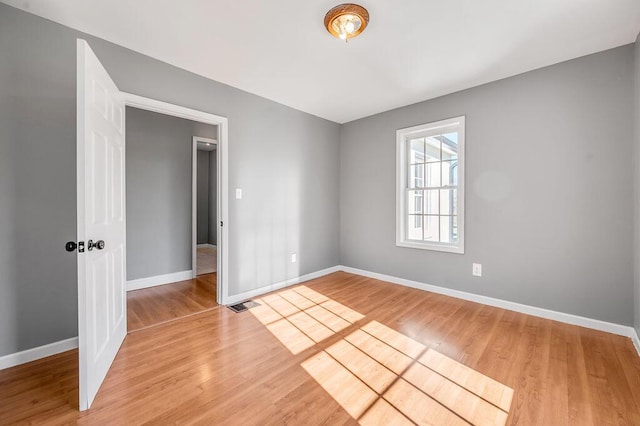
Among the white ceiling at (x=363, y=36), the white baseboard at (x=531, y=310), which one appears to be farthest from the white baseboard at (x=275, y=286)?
the white ceiling at (x=363, y=36)

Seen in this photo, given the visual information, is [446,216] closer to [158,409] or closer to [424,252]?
[424,252]

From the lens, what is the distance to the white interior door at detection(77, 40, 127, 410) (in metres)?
1.50

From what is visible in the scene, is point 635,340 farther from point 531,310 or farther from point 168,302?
point 168,302

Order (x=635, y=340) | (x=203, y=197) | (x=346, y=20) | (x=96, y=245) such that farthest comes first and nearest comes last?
(x=203, y=197), (x=635, y=340), (x=346, y=20), (x=96, y=245)

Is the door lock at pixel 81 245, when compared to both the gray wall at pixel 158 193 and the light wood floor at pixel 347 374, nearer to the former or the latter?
the light wood floor at pixel 347 374

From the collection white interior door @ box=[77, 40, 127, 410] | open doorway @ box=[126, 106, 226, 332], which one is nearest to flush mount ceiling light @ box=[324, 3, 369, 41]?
white interior door @ box=[77, 40, 127, 410]

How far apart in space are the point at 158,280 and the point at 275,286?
1736 mm

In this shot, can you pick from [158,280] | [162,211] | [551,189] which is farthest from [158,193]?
[551,189]

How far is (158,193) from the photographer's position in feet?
12.8

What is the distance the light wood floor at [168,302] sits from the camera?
2732mm

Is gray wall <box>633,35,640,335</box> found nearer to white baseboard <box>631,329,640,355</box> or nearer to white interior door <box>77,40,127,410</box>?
white baseboard <box>631,329,640,355</box>

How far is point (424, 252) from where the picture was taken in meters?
3.61

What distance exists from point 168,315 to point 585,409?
11.0ft

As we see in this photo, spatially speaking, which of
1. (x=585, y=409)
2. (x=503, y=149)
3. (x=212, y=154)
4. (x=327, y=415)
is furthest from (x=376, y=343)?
(x=212, y=154)
